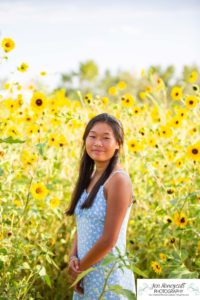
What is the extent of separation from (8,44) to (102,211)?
82 cm

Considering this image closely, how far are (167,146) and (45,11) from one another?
3.10 feet

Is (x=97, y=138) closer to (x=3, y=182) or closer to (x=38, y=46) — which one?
(x=3, y=182)

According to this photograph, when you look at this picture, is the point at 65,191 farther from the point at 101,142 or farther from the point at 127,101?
the point at 101,142

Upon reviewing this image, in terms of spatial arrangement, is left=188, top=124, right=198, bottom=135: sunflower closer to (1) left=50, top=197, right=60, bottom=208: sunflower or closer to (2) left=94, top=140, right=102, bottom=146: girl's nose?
(1) left=50, top=197, right=60, bottom=208: sunflower

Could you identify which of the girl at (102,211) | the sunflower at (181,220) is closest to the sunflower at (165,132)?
the sunflower at (181,220)

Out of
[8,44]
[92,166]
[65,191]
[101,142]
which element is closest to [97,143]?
[101,142]

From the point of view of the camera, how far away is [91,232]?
5.53 feet

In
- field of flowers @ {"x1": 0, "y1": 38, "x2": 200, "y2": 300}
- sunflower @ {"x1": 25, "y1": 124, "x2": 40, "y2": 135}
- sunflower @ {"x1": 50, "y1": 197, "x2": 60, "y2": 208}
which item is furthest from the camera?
sunflower @ {"x1": 25, "y1": 124, "x2": 40, "y2": 135}

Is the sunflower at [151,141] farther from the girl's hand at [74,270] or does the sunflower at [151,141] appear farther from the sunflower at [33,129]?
the girl's hand at [74,270]

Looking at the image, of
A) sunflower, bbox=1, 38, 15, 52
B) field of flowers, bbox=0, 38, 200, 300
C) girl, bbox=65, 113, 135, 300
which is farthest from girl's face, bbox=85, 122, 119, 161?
sunflower, bbox=1, 38, 15, 52

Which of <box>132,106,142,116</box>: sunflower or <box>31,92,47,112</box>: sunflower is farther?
<box>132,106,142,116</box>: sunflower

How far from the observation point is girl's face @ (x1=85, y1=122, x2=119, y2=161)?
1678mm

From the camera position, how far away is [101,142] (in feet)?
5.50

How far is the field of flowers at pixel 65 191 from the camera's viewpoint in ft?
6.55
